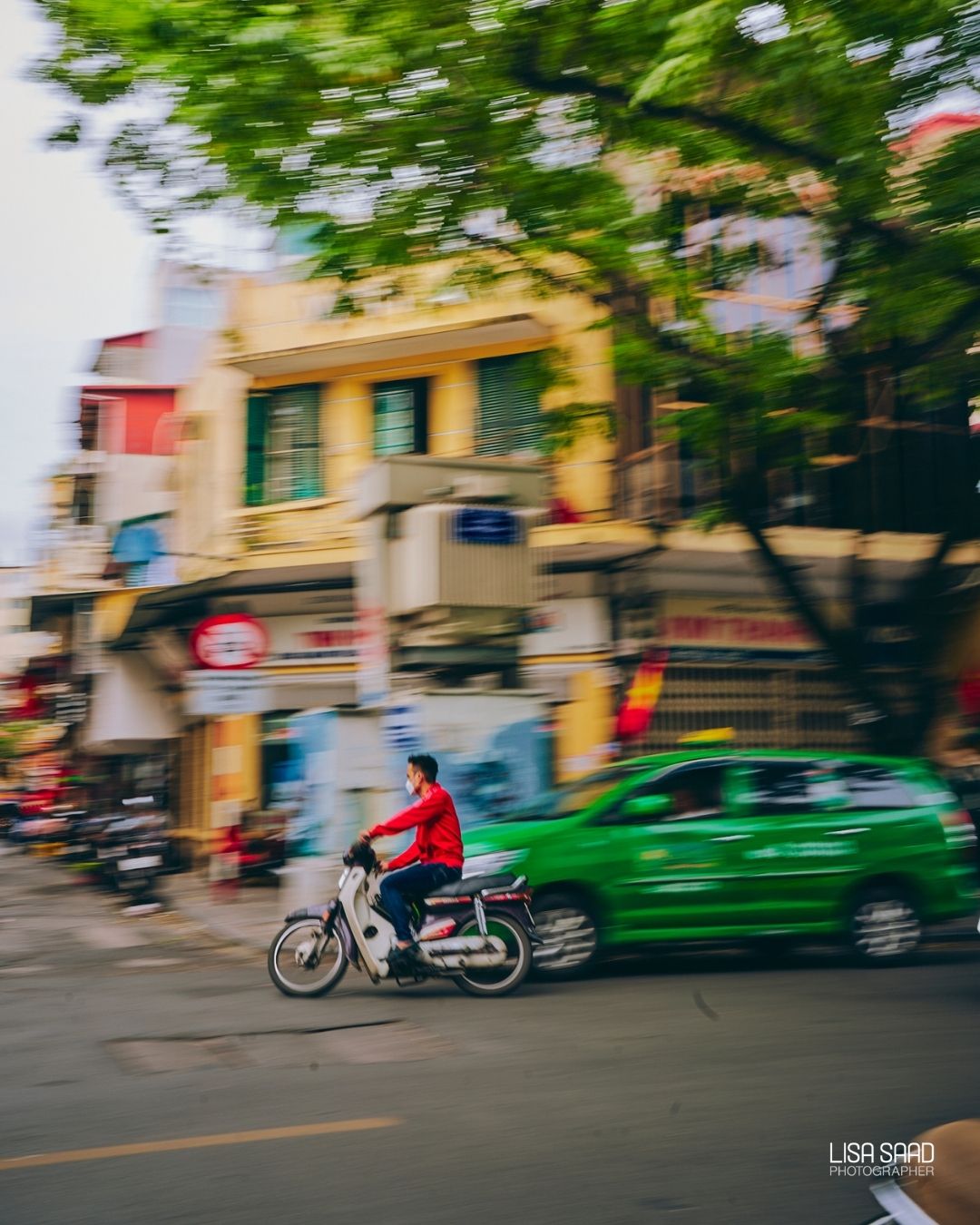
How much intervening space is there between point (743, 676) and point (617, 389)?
13.9ft

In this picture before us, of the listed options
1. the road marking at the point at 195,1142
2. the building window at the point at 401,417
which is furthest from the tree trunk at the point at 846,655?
the road marking at the point at 195,1142

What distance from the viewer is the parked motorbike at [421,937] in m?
9.36

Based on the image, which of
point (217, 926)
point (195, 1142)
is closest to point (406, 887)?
point (195, 1142)

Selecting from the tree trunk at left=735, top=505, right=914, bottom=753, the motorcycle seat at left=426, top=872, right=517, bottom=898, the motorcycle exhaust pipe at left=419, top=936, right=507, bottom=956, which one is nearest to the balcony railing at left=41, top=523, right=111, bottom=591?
the tree trunk at left=735, top=505, right=914, bottom=753

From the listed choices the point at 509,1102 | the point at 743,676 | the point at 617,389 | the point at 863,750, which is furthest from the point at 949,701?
the point at 509,1102

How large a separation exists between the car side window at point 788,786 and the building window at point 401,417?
911 centimetres

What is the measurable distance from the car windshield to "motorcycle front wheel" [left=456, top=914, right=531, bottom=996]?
133 centimetres

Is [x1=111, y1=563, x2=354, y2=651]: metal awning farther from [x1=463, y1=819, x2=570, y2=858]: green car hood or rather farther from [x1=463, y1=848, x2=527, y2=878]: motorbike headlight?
[x1=463, y1=848, x2=527, y2=878]: motorbike headlight

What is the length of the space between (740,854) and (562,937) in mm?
1569

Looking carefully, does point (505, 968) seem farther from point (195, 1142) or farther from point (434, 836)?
point (195, 1142)

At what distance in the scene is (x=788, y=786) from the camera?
11.0 metres

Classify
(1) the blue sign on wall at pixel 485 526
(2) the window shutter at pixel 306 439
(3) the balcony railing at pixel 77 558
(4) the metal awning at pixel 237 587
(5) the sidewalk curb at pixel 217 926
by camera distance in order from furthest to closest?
(3) the balcony railing at pixel 77 558 → (2) the window shutter at pixel 306 439 → (4) the metal awning at pixel 237 587 → (1) the blue sign on wall at pixel 485 526 → (5) the sidewalk curb at pixel 217 926

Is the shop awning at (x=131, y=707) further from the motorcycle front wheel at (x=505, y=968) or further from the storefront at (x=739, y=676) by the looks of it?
the motorcycle front wheel at (x=505, y=968)

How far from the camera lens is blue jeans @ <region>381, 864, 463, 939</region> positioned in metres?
9.38
